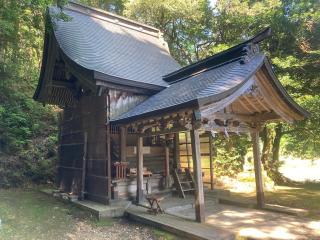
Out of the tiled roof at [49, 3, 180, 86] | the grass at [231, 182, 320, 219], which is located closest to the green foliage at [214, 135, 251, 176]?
the grass at [231, 182, 320, 219]

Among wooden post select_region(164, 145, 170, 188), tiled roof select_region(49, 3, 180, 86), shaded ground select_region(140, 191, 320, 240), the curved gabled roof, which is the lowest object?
shaded ground select_region(140, 191, 320, 240)

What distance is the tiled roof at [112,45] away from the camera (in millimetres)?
9977

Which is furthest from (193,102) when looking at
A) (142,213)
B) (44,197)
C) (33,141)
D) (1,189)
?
(33,141)

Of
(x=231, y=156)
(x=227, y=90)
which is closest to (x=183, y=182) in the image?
(x=227, y=90)

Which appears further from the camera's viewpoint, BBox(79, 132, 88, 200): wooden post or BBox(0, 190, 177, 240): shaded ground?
BBox(79, 132, 88, 200): wooden post

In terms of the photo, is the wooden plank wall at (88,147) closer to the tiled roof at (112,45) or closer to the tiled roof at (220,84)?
the tiled roof at (112,45)

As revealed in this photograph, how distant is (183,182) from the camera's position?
9.91 metres

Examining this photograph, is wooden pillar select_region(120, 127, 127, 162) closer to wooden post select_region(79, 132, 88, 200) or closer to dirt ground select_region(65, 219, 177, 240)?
wooden post select_region(79, 132, 88, 200)

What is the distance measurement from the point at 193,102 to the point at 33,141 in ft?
34.5

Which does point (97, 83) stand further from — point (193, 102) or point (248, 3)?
point (248, 3)

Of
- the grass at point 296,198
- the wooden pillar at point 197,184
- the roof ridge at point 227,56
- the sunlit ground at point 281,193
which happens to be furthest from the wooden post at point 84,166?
the grass at point 296,198

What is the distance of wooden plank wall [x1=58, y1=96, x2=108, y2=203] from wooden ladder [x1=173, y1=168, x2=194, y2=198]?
92.3 inches

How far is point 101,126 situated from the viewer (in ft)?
30.4

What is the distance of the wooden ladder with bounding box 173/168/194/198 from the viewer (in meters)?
9.60
